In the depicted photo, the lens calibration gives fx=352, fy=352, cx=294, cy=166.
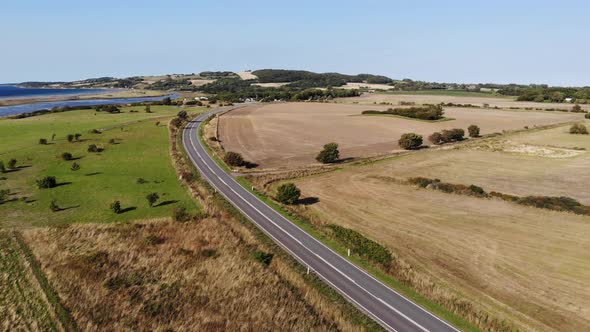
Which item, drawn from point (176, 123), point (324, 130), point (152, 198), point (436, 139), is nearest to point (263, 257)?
point (152, 198)

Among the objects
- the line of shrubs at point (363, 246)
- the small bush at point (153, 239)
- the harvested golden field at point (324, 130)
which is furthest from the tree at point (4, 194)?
the line of shrubs at point (363, 246)

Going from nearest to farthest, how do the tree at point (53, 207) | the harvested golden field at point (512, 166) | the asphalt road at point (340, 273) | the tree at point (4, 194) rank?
1. the asphalt road at point (340, 273)
2. the tree at point (53, 207)
3. the tree at point (4, 194)
4. the harvested golden field at point (512, 166)

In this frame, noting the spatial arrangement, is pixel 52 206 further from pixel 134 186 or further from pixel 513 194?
pixel 513 194

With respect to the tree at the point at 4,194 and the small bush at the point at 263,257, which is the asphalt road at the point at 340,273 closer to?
the small bush at the point at 263,257

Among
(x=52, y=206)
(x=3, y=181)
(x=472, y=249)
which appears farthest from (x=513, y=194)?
(x=3, y=181)

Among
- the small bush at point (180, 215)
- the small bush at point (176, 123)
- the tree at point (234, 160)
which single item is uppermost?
the small bush at point (176, 123)

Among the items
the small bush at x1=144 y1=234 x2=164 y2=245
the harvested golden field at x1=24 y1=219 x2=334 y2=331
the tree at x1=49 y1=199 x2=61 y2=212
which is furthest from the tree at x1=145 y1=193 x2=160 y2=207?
the tree at x1=49 y1=199 x2=61 y2=212

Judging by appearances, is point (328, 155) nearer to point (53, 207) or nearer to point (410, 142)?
point (410, 142)
